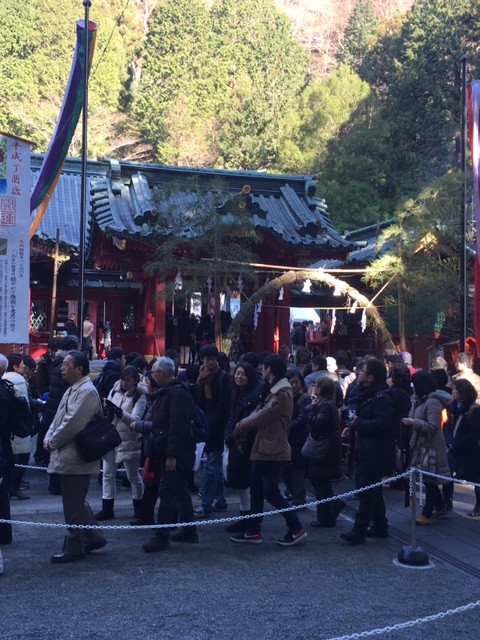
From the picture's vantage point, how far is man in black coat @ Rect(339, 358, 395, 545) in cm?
673

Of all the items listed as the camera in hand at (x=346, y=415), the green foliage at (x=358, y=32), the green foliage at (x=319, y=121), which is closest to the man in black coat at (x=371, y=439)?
the camera in hand at (x=346, y=415)

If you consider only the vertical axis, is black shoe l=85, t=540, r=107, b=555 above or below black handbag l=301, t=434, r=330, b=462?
below

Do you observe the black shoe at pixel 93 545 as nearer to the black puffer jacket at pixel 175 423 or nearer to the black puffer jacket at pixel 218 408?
the black puffer jacket at pixel 175 423

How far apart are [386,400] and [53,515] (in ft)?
12.5

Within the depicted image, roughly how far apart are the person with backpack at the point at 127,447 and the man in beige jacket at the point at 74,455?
112cm

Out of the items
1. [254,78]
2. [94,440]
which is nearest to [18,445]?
[94,440]

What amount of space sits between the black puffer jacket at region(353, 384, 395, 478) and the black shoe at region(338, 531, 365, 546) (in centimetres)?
58

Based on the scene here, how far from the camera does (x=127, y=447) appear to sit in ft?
25.8

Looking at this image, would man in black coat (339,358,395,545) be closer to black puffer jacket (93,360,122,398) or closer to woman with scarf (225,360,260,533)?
woman with scarf (225,360,260,533)

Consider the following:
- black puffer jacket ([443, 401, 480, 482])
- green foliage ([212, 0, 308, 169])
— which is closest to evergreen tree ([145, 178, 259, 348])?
black puffer jacket ([443, 401, 480, 482])

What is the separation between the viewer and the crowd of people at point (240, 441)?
6359 millimetres

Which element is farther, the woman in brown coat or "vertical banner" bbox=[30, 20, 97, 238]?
"vertical banner" bbox=[30, 20, 97, 238]

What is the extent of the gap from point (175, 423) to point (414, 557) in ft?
7.48

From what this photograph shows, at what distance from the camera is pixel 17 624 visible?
4.84 meters
